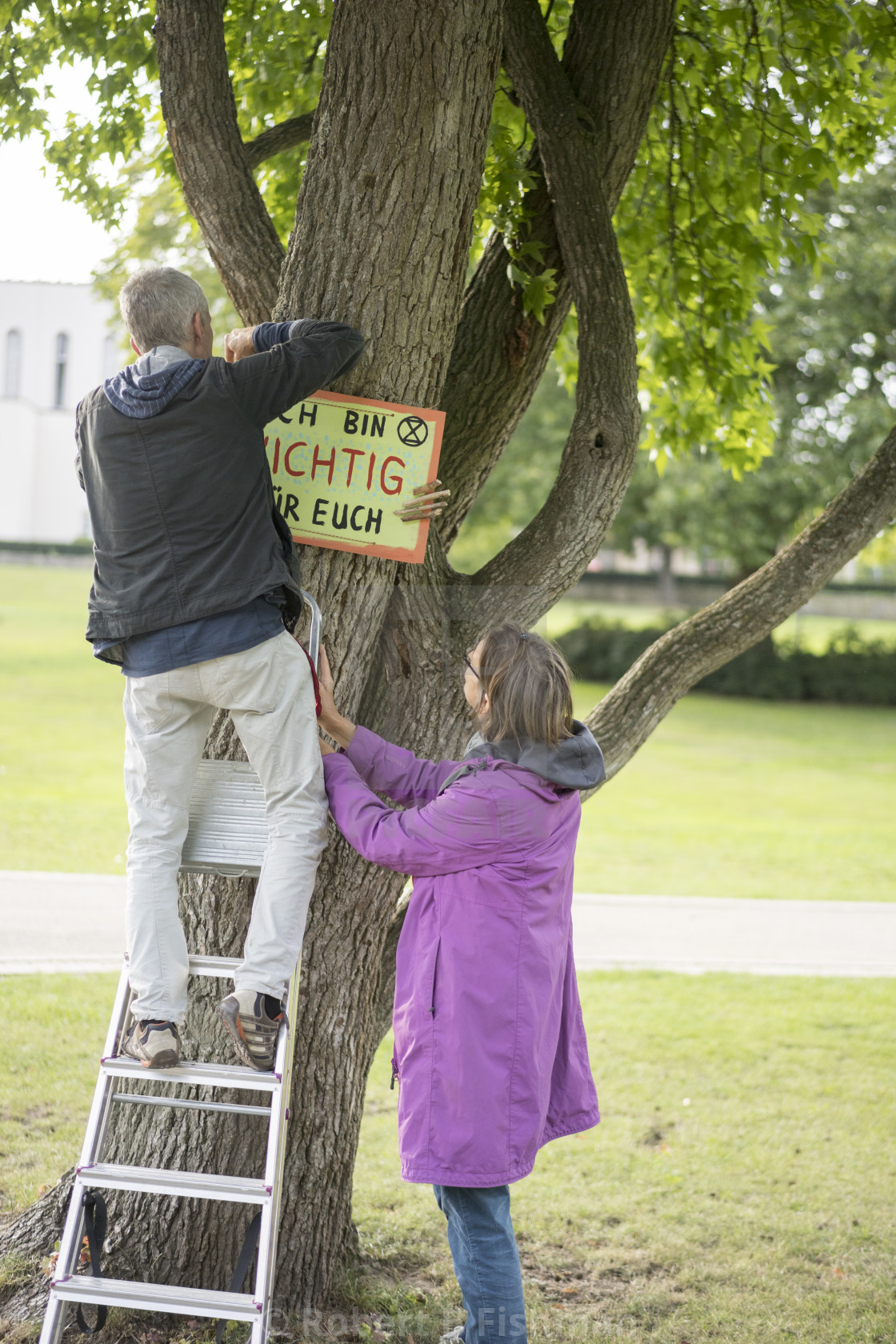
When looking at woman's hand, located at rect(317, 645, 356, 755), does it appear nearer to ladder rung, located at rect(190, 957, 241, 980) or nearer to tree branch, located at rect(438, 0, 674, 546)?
ladder rung, located at rect(190, 957, 241, 980)

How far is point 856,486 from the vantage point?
162 inches

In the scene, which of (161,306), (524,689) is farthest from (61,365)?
(524,689)

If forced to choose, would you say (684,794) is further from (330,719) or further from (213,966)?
(213,966)

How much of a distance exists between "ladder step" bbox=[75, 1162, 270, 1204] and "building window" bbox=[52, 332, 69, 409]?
55.8m

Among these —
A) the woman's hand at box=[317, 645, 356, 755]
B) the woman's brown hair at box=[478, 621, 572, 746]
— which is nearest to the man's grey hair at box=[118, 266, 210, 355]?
the woman's hand at box=[317, 645, 356, 755]

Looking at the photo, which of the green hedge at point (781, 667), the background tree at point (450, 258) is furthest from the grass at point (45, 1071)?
the green hedge at point (781, 667)

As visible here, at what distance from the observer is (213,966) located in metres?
2.95

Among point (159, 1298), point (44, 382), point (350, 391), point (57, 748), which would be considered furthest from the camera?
point (44, 382)

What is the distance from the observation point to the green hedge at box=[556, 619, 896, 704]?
25.2 meters

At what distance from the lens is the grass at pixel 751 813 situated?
10.5 metres

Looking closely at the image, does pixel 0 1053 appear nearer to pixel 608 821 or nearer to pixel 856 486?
pixel 856 486

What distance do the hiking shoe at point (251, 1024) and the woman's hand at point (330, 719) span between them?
2.13 feet

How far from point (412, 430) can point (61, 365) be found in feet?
181

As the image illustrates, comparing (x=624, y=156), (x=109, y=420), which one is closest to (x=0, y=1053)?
(x=109, y=420)
